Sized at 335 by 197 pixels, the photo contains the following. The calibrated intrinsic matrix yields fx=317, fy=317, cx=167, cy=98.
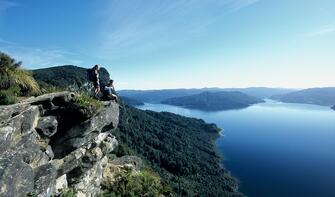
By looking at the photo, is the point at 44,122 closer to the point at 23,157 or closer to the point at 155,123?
the point at 23,157

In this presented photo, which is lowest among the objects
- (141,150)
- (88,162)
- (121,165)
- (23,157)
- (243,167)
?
(243,167)

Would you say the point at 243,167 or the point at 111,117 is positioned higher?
the point at 111,117

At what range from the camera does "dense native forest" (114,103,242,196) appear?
85750mm

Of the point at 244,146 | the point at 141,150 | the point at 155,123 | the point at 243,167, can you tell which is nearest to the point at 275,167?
the point at 243,167

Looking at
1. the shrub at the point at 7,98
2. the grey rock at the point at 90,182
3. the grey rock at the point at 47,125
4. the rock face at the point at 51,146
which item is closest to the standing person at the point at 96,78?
the rock face at the point at 51,146

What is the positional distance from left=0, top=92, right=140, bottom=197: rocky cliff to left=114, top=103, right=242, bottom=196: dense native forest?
51754 millimetres

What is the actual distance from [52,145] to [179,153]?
10601 centimetres

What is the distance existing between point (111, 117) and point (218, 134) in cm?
15317

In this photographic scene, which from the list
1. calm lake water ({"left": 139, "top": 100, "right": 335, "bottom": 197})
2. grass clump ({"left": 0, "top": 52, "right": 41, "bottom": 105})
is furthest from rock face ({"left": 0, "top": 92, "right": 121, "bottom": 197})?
calm lake water ({"left": 139, "top": 100, "right": 335, "bottom": 197})

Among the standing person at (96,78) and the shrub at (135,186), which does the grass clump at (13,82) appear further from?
the shrub at (135,186)

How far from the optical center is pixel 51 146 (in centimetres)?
1238

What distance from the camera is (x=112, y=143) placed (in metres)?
16.2

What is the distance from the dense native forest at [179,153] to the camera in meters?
85.8

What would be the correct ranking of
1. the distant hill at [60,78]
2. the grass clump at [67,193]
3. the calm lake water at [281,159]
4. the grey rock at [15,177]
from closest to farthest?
the grey rock at [15,177]
the grass clump at [67,193]
the distant hill at [60,78]
the calm lake water at [281,159]
